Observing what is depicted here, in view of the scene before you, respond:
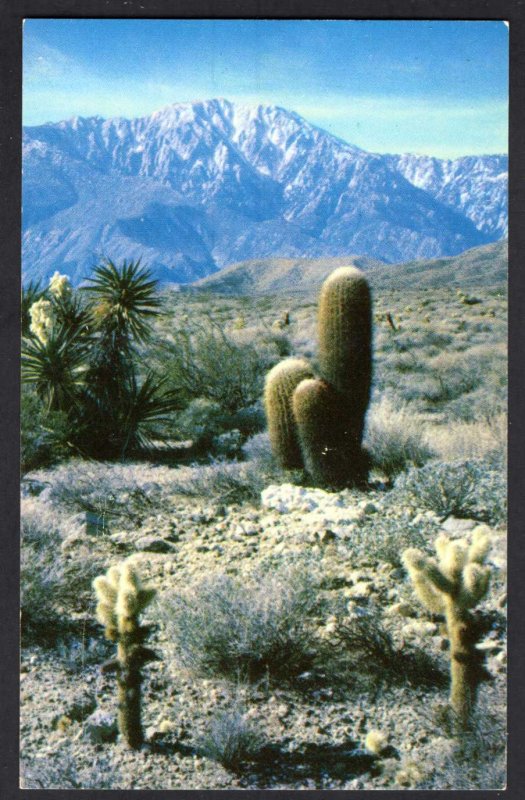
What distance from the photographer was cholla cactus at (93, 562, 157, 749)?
378 centimetres

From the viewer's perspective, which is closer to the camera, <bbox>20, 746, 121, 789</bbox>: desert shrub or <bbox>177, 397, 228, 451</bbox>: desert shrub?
<bbox>20, 746, 121, 789</bbox>: desert shrub

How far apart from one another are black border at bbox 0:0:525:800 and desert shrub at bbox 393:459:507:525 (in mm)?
1019

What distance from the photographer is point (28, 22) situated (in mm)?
4430

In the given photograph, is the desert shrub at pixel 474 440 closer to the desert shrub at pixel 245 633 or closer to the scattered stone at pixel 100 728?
the desert shrub at pixel 245 633

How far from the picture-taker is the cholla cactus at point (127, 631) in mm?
3781

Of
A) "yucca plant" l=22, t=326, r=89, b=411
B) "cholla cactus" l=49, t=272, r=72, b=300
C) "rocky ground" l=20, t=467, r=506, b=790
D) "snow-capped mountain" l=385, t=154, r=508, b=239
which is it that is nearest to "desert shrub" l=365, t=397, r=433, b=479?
"rocky ground" l=20, t=467, r=506, b=790

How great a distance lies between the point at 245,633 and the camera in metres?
4.31

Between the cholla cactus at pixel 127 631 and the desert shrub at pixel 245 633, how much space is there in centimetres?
47

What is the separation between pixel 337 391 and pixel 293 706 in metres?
2.74

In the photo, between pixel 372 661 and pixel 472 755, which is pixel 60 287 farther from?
pixel 472 755

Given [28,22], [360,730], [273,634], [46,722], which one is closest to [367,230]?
[28,22]

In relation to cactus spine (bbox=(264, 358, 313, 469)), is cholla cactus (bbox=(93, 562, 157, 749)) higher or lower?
lower

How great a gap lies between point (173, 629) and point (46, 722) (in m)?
0.85

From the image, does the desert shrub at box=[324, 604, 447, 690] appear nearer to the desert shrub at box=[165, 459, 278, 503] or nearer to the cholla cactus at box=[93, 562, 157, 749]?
the cholla cactus at box=[93, 562, 157, 749]
